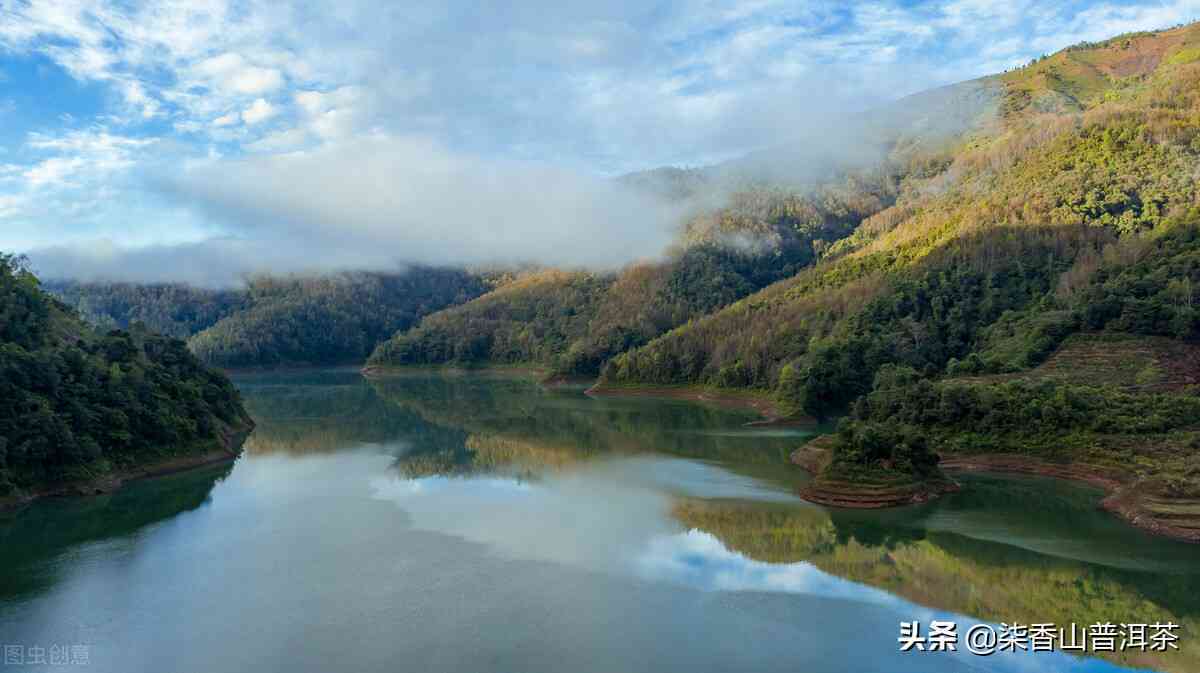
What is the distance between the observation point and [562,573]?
30812 millimetres

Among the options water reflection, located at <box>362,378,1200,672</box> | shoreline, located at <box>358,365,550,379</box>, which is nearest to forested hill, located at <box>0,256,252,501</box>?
water reflection, located at <box>362,378,1200,672</box>

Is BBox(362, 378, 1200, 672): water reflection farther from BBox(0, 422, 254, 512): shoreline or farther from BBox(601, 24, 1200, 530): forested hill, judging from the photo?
BBox(0, 422, 254, 512): shoreline

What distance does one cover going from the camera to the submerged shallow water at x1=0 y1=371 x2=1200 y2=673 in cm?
2362

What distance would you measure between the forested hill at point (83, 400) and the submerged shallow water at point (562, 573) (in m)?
2.58

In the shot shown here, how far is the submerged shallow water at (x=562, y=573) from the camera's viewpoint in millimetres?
23625

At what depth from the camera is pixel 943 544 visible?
3403 centimetres

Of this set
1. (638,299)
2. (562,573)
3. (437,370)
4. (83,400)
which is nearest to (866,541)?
(562,573)

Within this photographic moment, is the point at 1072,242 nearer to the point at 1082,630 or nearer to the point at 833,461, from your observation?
the point at 833,461

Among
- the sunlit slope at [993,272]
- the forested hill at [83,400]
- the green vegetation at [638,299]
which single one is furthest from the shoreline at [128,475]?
the green vegetation at [638,299]

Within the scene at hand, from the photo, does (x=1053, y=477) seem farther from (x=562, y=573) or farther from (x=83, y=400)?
(x=83, y=400)

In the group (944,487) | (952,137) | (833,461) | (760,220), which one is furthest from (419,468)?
(952,137)

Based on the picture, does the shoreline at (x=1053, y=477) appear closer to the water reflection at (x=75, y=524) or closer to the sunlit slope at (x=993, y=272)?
the sunlit slope at (x=993, y=272)

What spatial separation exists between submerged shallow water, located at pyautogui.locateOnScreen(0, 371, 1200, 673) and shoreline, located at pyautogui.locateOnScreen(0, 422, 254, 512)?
954mm

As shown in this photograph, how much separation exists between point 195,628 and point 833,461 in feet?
100
